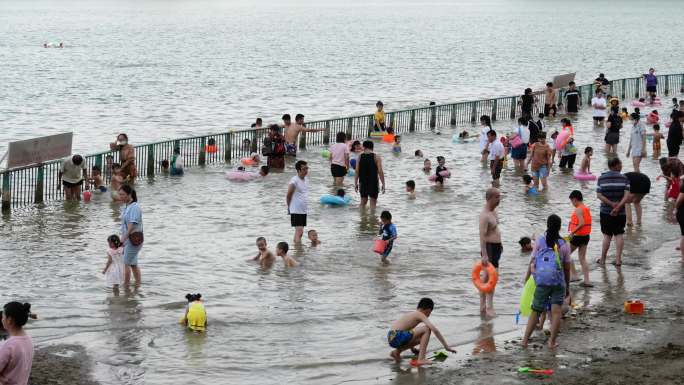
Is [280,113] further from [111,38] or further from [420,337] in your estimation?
[111,38]

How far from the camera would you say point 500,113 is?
131 ft

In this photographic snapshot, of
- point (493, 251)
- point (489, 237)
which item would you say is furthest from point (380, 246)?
point (489, 237)

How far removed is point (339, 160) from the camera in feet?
84.7

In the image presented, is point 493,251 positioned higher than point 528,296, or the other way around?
point 493,251

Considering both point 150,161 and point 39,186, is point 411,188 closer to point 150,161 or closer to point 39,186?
point 150,161

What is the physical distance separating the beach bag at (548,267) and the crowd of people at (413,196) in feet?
0.04

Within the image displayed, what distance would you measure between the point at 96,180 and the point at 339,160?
18.3ft

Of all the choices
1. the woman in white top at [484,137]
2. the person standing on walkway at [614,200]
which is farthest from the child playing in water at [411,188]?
the person standing on walkway at [614,200]

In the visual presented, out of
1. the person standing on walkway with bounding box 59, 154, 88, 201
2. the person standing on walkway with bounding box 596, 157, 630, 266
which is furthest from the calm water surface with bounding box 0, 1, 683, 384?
the person standing on walkway with bounding box 596, 157, 630, 266

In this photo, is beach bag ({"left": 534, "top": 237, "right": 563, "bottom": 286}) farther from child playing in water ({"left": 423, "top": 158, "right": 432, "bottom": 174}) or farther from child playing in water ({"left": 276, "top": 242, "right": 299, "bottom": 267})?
child playing in water ({"left": 423, "top": 158, "right": 432, "bottom": 174})

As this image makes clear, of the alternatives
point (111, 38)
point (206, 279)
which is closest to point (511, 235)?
point (206, 279)

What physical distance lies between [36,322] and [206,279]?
3382mm

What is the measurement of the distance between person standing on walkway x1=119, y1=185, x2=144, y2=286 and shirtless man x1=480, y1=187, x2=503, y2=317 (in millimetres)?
5015

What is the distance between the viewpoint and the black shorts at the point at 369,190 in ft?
74.8
